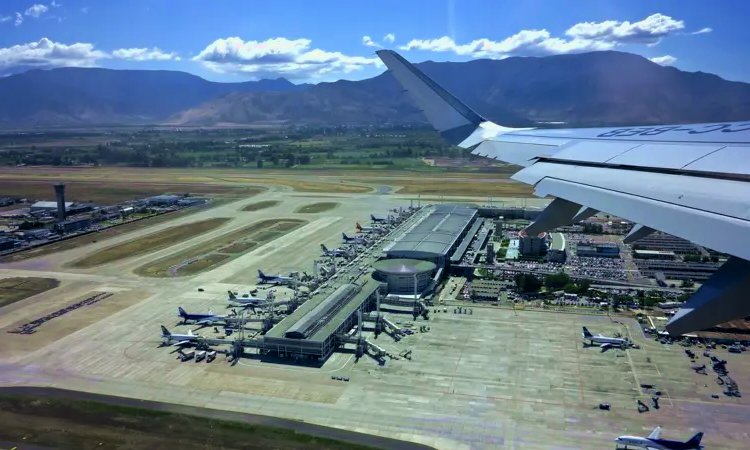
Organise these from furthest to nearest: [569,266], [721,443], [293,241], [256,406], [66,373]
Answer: [293,241], [569,266], [66,373], [256,406], [721,443]

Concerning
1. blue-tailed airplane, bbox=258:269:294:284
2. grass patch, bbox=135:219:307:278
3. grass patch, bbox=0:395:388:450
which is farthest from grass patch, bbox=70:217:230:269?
grass patch, bbox=0:395:388:450

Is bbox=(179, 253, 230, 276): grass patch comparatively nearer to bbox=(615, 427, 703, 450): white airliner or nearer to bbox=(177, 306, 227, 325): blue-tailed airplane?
bbox=(177, 306, 227, 325): blue-tailed airplane

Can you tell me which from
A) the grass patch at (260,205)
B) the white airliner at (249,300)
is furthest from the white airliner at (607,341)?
the grass patch at (260,205)

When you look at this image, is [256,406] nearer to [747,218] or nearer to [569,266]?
[747,218]

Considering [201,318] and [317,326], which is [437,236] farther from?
[201,318]

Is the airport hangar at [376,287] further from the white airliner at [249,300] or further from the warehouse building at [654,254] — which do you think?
the warehouse building at [654,254]

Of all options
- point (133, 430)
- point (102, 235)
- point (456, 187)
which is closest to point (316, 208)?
point (102, 235)

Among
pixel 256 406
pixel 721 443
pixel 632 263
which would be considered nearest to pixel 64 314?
pixel 256 406
